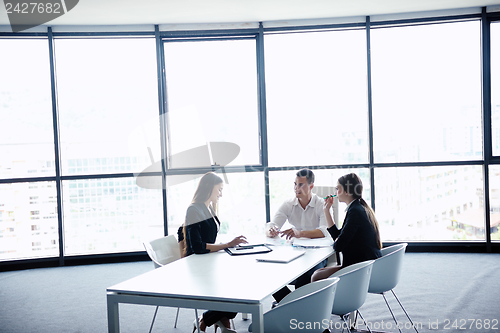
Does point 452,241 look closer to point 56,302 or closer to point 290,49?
point 290,49

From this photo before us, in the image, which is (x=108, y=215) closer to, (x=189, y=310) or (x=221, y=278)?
(x=189, y=310)

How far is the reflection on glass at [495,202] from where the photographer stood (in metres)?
5.84

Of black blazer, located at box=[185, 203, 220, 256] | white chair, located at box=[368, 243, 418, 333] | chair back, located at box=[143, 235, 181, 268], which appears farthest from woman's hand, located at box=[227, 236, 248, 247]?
white chair, located at box=[368, 243, 418, 333]

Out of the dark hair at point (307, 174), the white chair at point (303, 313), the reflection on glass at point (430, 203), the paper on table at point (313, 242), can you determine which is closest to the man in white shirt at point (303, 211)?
the dark hair at point (307, 174)

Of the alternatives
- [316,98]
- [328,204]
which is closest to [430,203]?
[316,98]

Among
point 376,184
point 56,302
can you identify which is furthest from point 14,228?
point 376,184

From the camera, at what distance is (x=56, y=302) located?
4445 millimetres

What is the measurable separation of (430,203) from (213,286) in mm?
4527

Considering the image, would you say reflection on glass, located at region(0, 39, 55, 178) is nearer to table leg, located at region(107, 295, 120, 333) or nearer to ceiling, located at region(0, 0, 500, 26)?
ceiling, located at region(0, 0, 500, 26)

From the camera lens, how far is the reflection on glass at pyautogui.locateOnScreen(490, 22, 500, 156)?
5734mm

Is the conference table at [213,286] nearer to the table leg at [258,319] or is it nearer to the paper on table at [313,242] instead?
the table leg at [258,319]

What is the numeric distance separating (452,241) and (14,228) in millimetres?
6173

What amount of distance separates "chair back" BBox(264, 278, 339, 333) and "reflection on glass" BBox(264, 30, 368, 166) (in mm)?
3870

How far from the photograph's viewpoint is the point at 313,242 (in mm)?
3582
